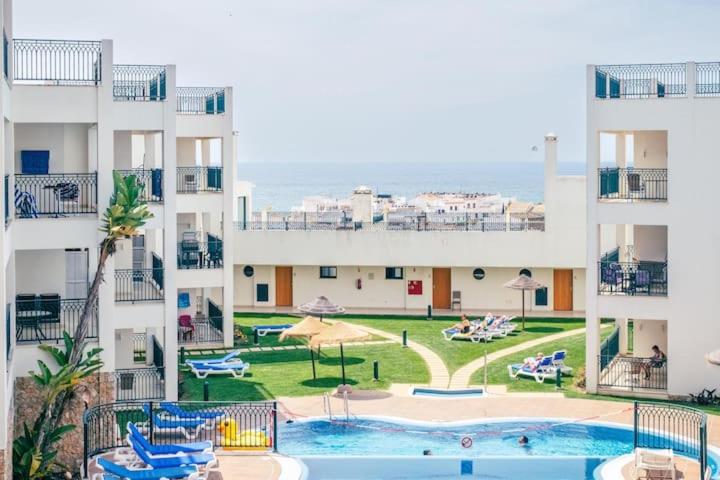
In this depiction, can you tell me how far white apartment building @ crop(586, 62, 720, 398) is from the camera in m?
32.5

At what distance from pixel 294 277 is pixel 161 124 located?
68.1 ft

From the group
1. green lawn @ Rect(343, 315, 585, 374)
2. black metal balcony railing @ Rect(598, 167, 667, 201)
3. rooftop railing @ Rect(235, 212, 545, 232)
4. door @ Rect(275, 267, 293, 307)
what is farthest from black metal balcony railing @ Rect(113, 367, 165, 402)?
door @ Rect(275, 267, 293, 307)

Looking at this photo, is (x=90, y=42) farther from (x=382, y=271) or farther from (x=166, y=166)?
(x=382, y=271)

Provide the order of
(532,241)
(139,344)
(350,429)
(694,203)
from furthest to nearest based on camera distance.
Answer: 1. (532,241)
2. (139,344)
3. (694,203)
4. (350,429)

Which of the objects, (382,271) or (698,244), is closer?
(698,244)

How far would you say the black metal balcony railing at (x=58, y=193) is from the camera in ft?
91.8

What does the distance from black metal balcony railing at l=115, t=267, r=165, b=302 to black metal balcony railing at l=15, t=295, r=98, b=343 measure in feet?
4.46

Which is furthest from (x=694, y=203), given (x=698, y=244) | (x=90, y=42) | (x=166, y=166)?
(x=90, y=42)

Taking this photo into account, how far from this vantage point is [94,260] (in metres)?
31.0

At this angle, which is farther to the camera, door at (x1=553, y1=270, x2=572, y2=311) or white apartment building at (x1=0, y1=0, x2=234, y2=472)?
door at (x1=553, y1=270, x2=572, y2=311)

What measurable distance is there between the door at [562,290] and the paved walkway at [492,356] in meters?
4.32

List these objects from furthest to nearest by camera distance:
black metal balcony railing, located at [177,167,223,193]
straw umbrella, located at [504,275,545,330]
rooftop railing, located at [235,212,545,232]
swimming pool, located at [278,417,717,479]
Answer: rooftop railing, located at [235,212,545,232], straw umbrella, located at [504,275,545,330], black metal balcony railing, located at [177,167,223,193], swimming pool, located at [278,417,717,479]

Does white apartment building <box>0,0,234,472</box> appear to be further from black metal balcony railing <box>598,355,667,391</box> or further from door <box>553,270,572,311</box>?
door <box>553,270,572,311</box>

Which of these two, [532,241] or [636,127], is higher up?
[636,127]
